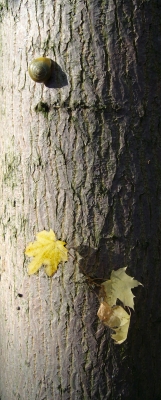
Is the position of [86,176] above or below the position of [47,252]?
above

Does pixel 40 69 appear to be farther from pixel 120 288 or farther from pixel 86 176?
pixel 120 288

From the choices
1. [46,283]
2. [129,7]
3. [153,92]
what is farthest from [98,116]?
[46,283]

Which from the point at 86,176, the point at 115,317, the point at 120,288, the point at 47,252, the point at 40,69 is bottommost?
the point at 115,317

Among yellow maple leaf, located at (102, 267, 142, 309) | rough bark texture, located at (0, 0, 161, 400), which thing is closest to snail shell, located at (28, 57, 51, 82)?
rough bark texture, located at (0, 0, 161, 400)

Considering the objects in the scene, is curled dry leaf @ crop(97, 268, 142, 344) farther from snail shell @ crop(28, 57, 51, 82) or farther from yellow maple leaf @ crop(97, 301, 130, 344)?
snail shell @ crop(28, 57, 51, 82)

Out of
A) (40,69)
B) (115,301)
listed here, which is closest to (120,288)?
(115,301)
